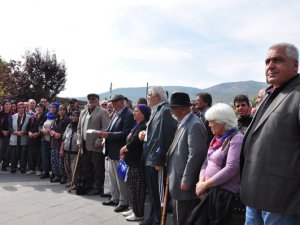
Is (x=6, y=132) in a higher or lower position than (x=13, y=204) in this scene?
higher

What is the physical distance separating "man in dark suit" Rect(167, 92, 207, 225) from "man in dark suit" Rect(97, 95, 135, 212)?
1974 millimetres

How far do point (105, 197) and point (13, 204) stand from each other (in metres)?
1.68

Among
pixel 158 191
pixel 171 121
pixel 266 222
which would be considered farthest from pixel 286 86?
pixel 158 191

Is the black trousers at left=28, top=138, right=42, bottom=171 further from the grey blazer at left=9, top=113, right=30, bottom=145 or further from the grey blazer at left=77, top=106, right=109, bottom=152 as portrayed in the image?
the grey blazer at left=77, top=106, right=109, bottom=152

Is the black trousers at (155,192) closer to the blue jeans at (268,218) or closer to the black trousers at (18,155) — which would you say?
the blue jeans at (268,218)

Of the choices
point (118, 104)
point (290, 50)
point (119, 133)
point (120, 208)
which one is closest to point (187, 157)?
point (290, 50)

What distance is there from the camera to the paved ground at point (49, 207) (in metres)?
4.96

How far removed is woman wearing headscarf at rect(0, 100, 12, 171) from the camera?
9016 mm

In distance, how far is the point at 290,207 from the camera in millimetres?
2061

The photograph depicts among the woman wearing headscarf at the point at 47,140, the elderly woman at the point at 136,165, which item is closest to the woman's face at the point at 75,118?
the woman wearing headscarf at the point at 47,140

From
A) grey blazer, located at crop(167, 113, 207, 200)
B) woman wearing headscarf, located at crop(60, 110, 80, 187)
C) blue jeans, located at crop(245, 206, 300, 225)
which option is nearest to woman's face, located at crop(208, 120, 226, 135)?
grey blazer, located at crop(167, 113, 207, 200)

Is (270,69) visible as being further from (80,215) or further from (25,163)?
(25,163)

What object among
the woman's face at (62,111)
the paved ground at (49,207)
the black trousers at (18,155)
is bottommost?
the paved ground at (49,207)

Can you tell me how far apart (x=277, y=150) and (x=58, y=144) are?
246 inches
